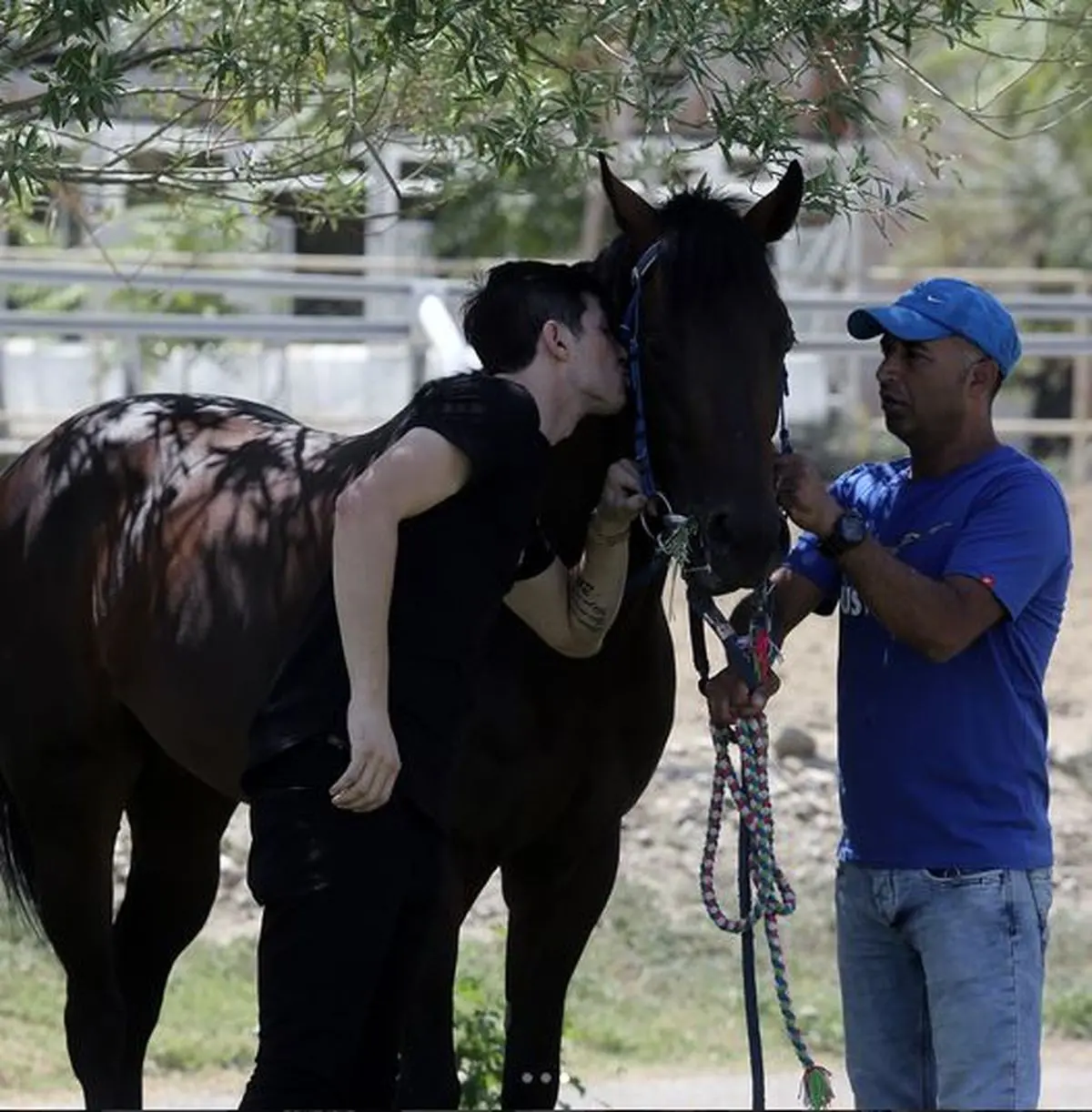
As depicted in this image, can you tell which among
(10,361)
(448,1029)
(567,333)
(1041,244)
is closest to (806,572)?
(567,333)

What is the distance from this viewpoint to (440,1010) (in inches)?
172

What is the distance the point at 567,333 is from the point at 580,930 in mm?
1501

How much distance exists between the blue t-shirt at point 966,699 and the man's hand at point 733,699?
0.67 feet

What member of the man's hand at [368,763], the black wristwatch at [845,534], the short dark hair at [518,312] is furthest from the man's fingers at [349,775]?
the black wristwatch at [845,534]

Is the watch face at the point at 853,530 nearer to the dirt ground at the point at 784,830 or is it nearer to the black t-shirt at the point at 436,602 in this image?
the black t-shirt at the point at 436,602

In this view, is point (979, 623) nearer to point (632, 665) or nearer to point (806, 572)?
point (806, 572)

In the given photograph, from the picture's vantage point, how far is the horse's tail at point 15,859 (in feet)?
18.1

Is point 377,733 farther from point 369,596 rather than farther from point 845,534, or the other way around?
point 845,534

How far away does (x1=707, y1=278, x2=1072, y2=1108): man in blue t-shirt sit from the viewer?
12.1 ft

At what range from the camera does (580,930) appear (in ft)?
15.1

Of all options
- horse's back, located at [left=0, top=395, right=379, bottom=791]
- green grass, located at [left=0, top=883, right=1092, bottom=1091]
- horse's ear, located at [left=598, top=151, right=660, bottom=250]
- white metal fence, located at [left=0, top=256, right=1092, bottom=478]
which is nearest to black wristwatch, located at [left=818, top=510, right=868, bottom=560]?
horse's ear, located at [left=598, top=151, right=660, bottom=250]

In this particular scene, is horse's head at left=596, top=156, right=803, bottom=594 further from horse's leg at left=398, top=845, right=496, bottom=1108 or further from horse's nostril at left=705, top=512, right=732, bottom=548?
horse's leg at left=398, top=845, right=496, bottom=1108

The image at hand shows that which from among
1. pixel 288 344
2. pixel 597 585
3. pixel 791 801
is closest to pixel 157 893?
pixel 597 585

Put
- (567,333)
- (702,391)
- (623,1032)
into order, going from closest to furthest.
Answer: (567,333) → (702,391) → (623,1032)
